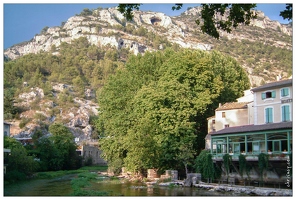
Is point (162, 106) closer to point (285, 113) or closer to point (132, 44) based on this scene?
point (285, 113)

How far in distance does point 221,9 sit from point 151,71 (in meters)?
28.9

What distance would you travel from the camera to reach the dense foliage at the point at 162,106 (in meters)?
35.5

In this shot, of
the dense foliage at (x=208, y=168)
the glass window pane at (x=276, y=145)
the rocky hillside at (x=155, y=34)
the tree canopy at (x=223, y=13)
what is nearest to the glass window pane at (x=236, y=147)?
the dense foliage at (x=208, y=168)

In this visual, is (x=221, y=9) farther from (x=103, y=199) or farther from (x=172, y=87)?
(x=172, y=87)

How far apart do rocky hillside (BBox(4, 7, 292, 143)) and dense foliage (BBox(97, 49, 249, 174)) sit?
1664 inches

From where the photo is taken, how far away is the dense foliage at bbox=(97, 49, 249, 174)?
35.5m

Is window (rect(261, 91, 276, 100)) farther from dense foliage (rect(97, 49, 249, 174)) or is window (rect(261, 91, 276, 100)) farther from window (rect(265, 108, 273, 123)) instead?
dense foliage (rect(97, 49, 249, 174))

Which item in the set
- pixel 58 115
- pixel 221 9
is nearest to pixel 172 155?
pixel 221 9

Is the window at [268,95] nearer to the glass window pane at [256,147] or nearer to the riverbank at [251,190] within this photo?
the glass window pane at [256,147]

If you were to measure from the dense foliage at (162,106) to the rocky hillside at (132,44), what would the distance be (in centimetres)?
4226

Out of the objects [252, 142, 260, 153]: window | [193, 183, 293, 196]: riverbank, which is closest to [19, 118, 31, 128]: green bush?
[193, 183, 293, 196]: riverbank

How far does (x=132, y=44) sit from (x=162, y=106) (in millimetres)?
113419

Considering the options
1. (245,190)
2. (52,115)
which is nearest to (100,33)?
(52,115)

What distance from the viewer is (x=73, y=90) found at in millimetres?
108562
